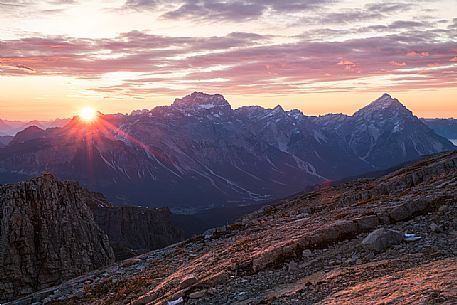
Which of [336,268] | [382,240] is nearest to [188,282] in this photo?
[336,268]

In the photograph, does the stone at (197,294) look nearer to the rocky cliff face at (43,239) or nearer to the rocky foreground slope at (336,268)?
the rocky foreground slope at (336,268)

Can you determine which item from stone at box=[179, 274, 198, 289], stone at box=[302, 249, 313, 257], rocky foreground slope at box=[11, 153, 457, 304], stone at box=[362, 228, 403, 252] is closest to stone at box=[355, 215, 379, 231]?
rocky foreground slope at box=[11, 153, 457, 304]

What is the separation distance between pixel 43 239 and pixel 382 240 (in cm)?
9320

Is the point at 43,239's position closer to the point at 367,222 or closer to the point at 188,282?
the point at 188,282

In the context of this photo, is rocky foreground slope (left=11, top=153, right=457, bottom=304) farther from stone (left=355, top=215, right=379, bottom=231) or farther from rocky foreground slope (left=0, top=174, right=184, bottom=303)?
rocky foreground slope (left=0, top=174, right=184, bottom=303)

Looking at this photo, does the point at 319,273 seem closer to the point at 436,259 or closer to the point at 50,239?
the point at 436,259

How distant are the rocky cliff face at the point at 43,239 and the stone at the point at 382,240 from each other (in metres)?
80.7

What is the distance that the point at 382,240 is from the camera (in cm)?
2603

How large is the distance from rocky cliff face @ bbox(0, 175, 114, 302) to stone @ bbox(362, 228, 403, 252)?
80700mm

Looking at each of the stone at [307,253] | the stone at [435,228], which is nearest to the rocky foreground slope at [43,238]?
the stone at [307,253]

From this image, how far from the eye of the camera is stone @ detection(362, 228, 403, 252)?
2583 cm

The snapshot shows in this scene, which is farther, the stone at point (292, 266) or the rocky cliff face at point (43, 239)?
the rocky cliff face at point (43, 239)

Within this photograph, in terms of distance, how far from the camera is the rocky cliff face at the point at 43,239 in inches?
3696

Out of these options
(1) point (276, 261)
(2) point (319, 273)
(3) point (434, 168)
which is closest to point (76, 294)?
(1) point (276, 261)
